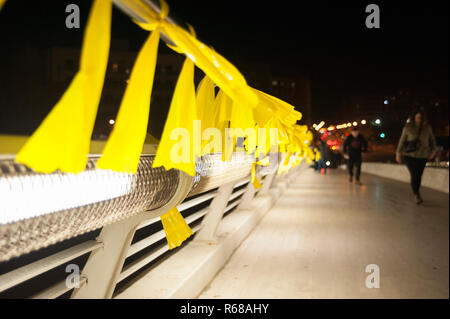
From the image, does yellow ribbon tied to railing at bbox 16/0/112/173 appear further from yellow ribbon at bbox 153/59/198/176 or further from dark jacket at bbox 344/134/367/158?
dark jacket at bbox 344/134/367/158

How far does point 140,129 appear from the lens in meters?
1.33

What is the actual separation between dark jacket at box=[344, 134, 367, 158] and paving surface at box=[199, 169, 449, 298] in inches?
241

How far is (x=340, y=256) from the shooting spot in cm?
513

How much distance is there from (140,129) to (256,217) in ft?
19.8

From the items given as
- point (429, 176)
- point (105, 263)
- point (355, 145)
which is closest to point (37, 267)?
point (105, 263)

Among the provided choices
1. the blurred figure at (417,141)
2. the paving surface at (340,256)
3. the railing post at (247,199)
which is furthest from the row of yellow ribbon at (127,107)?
the blurred figure at (417,141)

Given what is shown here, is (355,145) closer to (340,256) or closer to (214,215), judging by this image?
(340,256)

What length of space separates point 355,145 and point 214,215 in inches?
441

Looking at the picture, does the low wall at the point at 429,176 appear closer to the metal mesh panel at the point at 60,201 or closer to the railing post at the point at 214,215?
the railing post at the point at 214,215

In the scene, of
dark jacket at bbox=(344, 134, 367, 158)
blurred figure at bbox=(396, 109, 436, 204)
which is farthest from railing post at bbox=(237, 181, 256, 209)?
dark jacket at bbox=(344, 134, 367, 158)

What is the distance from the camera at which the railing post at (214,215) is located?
4504 millimetres

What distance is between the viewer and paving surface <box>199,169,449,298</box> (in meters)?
3.97
